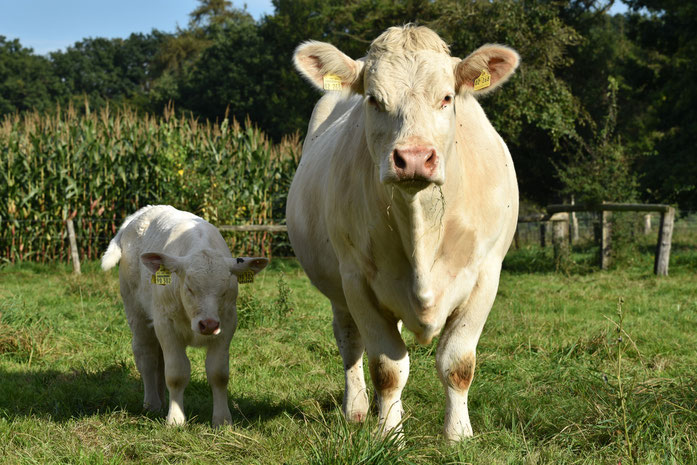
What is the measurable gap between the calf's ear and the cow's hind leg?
112cm

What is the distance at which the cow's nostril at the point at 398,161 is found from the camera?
2758 millimetres

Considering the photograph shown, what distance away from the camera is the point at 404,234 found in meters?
3.30

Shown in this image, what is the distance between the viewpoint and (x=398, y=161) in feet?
9.14

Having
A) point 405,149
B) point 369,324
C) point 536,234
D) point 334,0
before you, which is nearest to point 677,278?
point 369,324

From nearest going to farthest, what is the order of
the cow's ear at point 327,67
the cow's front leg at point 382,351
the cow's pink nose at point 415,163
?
the cow's pink nose at point 415,163 < the cow's ear at point 327,67 < the cow's front leg at point 382,351

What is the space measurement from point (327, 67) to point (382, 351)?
147cm

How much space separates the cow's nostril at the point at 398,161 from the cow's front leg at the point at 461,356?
3.48 ft

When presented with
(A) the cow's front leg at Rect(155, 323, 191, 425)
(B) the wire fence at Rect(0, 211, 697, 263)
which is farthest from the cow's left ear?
(B) the wire fence at Rect(0, 211, 697, 263)

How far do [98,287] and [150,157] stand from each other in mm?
4923

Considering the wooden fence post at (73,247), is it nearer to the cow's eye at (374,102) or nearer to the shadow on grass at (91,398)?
Result: the shadow on grass at (91,398)

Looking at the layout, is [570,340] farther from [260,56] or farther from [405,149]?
[260,56]

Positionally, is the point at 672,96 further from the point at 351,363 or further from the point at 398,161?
the point at 398,161

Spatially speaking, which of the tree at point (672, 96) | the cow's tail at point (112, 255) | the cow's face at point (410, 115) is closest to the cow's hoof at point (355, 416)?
the cow's face at point (410, 115)

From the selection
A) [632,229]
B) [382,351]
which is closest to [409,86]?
[382,351]
